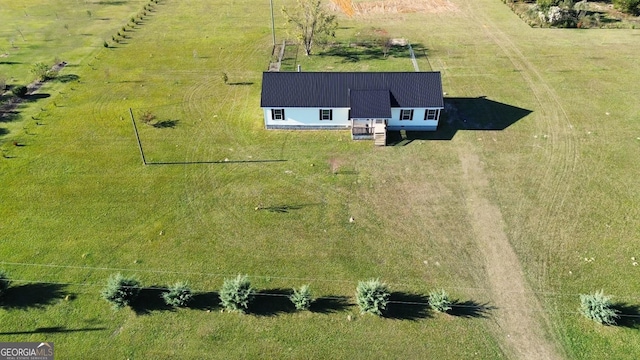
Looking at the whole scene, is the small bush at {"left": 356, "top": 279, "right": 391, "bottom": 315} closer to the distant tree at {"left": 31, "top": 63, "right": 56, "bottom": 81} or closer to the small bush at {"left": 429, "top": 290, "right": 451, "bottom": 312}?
the small bush at {"left": 429, "top": 290, "right": 451, "bottom": 312}

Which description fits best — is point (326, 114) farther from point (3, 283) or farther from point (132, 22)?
point (132, 22)

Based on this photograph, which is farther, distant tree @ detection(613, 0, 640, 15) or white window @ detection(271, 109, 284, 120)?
distant tree @ detection(613, 0, 640, 15)

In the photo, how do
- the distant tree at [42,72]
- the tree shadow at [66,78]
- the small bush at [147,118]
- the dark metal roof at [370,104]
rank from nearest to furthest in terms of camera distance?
the dark metal roof at [370,104]
the small bush at [147,118]
the distant tree at [42,72]
the tree shadow at [66,78]

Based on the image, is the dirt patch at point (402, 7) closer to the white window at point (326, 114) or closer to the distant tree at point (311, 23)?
the distant tree at point (311, 23)

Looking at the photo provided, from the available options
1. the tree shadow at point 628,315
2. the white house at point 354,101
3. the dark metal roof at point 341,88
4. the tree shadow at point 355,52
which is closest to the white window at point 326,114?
the white house at point 354,101

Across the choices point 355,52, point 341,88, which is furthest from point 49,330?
point 355,52

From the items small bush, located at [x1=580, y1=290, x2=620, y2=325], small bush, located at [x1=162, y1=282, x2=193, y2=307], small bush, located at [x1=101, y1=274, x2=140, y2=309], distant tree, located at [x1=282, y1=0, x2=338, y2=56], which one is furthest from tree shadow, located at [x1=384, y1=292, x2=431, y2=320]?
distant tree, located at [x1=282, y1=0, x2=338, y2=56]
